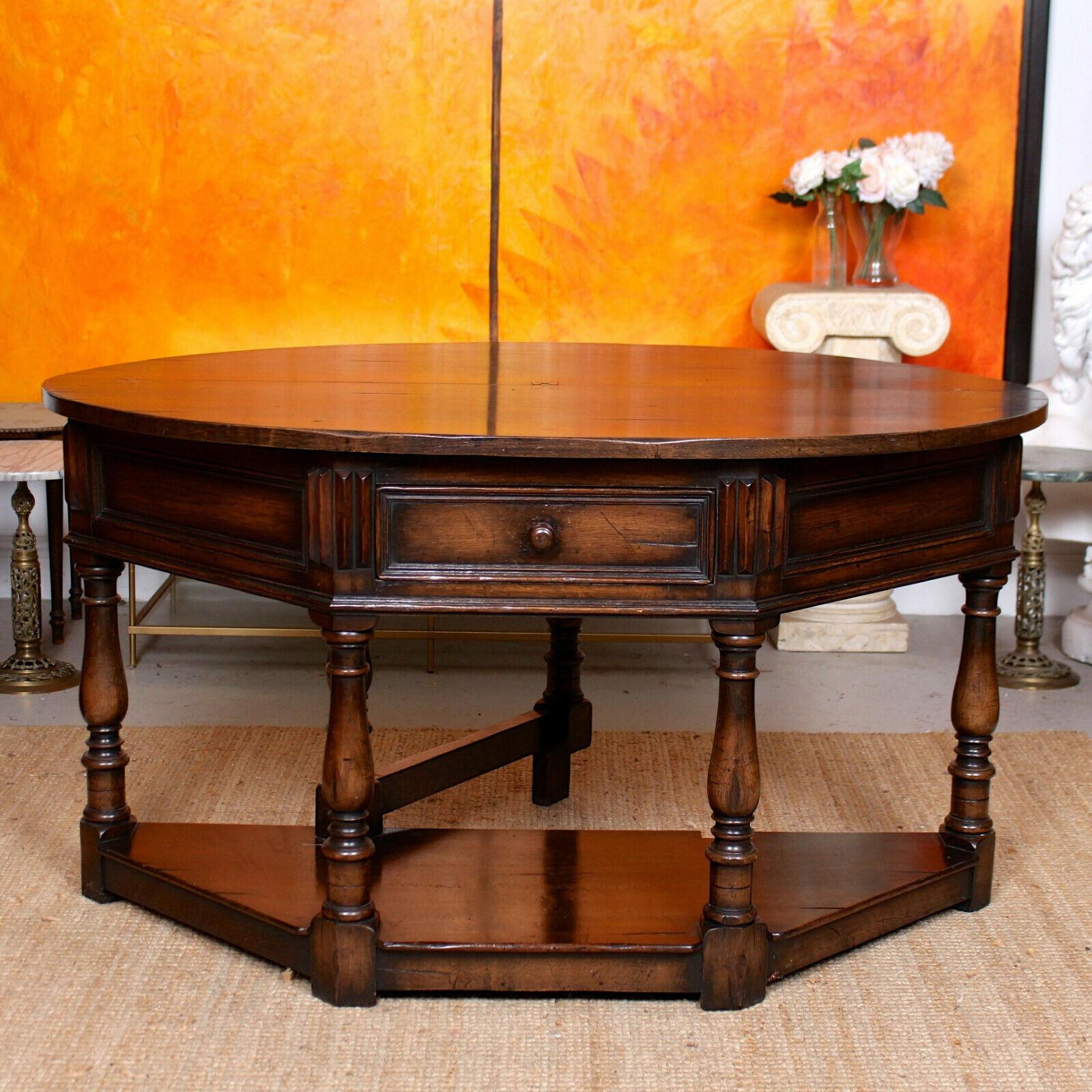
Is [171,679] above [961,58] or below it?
below

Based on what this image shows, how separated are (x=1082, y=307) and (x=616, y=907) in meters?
2.71

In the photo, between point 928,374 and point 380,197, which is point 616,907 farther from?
point 380,197

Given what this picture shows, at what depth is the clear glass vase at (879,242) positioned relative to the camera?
4.57 meters

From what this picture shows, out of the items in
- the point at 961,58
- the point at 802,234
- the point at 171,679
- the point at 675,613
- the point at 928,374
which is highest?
the point at 961,58

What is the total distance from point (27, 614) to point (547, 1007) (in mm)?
2369

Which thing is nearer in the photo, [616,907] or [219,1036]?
[219,1036]

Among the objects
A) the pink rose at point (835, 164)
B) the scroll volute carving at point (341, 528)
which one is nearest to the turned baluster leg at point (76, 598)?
the pink rose at point (835, 164)

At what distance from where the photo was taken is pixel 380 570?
222cm

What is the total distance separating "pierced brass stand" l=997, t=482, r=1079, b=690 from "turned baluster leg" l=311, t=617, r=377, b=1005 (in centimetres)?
256

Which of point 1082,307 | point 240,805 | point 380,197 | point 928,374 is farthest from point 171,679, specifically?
point 1082,307

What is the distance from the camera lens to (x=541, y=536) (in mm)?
2188

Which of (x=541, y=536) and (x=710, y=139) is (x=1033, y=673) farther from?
(x=541, y=536)

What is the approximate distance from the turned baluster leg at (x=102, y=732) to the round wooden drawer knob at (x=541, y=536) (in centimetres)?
89

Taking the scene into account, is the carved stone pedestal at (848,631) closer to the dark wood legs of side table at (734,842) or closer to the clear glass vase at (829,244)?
the clear glass vase at (829,244)
